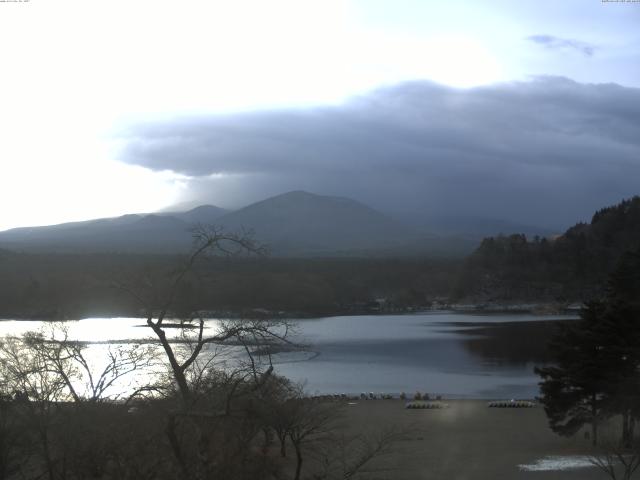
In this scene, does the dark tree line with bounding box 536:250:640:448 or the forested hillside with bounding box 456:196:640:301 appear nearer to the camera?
the dark tree line with bounding box 536:250:640:448

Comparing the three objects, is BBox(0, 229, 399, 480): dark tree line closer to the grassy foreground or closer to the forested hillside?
the grassy foreground

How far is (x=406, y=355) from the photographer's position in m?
46.6

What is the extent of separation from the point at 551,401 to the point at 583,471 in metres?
2.97

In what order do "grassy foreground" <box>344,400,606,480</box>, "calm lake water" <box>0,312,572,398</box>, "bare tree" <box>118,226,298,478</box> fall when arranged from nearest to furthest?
"bare tree" <box>118,226,298,478</box>
"grassy foreground" <box>344,400,606,480</box>
"calm lake water" <box>0,312,572,398</box>

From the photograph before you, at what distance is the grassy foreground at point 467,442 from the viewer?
15.6 meters

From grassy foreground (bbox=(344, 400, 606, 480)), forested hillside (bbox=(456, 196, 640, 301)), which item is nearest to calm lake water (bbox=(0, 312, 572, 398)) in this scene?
grassy foreground (bbox=(344, 400, 606, 480))

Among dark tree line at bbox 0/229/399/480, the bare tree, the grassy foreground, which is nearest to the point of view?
the bare tree

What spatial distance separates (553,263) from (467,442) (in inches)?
3710

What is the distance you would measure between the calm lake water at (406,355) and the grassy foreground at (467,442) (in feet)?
11.2

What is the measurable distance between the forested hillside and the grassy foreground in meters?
79.6

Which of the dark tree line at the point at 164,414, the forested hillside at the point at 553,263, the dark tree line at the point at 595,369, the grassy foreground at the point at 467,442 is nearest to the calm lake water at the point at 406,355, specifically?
the grassy foreground at the point at 467,442

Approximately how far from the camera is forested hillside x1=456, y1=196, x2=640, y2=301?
345 ft

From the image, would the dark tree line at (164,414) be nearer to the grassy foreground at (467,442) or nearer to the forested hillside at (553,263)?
the grassy foreground at (467,442)

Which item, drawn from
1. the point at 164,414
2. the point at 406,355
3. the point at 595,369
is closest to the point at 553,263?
the point at 406,355
